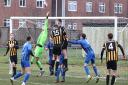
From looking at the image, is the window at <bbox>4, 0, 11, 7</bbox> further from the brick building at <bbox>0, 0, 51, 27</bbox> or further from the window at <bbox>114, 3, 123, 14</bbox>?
the window at <bbox>114, 3, 123, 14</bbox>

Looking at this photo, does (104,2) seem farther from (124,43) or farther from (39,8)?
(124,43)

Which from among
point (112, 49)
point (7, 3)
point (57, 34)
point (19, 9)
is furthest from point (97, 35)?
point (7, 3)

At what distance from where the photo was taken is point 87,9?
3487 inches

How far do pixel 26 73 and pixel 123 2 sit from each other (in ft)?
248

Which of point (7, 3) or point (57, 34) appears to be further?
point (7, 3)

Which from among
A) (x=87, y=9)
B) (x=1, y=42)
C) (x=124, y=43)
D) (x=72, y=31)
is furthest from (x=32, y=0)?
(x=124, y=43)

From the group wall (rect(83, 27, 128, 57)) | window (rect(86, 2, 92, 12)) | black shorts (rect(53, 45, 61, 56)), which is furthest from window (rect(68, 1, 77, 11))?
black shorts (rect(53, 45, 61, 56))

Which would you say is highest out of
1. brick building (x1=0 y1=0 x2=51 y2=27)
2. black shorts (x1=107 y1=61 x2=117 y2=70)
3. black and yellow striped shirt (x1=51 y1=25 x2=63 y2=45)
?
brick building (x1=0 y1=0 x2=51 y2=27)

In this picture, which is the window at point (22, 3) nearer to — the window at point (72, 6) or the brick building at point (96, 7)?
the brick building at point (96, 7)

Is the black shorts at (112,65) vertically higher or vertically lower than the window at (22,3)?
lower

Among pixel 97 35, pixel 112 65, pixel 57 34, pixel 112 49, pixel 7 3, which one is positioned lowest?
pixel 112 65

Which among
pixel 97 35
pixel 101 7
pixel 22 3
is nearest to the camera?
pixel 97 35

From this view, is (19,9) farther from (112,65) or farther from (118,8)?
(112,65)

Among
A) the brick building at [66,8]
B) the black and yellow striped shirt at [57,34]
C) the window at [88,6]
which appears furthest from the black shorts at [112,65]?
the window at [88,6]
